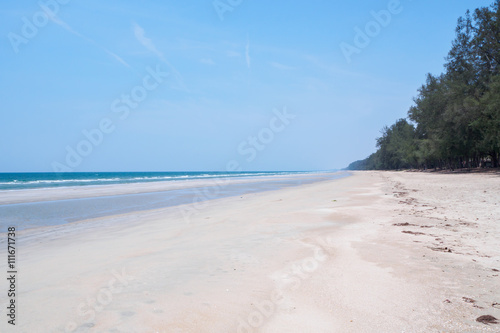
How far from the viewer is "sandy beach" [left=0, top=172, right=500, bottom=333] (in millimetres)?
3238

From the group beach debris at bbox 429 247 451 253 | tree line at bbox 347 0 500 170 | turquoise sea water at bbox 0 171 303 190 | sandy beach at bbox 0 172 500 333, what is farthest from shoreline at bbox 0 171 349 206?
tree line at bbox 347 0 500 170

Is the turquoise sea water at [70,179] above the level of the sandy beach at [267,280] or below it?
above

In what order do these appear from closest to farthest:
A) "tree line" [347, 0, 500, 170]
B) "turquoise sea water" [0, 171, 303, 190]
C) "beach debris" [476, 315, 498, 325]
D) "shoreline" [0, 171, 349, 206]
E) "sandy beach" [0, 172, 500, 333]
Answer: "beach debris" [476, 315, 498, 325] → "sandy beach" [0, 172, 500, 333] → "shoreline" [0, 171, 349, 206] → "tree line" [347, 0, 500, 170] → "turquoise sea water" [0, 171, 303, 190]

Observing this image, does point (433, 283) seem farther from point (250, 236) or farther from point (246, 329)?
point (250, 236)

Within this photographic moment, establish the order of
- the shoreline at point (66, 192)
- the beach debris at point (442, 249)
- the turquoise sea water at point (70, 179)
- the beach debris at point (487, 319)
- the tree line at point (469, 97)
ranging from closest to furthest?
the beach debris at point (487, 319) → the beach debris at point (442, 249) → the shoreline at point (66, 192) → the tree line at point (469, 97) → the turquoise sea water at point (70, 179)

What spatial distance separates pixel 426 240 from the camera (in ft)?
21.7

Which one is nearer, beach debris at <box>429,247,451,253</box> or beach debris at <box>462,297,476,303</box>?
beach debris at <box>462,297,476,303</box>

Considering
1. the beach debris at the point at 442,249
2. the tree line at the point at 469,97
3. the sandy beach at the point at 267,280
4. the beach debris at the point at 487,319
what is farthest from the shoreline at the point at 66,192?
the tree line at the point at 469,97

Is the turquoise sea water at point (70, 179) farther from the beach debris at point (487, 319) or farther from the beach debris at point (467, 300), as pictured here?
the beach debris at point (487, 319)

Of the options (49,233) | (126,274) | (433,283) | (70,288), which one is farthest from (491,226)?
(49,233)

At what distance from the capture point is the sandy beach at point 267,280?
3.24 metres

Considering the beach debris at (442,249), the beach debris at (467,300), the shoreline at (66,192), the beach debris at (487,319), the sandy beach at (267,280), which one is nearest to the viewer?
the beach debris at (487,319)

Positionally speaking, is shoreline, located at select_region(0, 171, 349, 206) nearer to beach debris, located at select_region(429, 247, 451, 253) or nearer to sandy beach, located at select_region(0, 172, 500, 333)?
sandy beach, located at select_region(0, 172, 500, 333)

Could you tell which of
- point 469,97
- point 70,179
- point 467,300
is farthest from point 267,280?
point 70,179
